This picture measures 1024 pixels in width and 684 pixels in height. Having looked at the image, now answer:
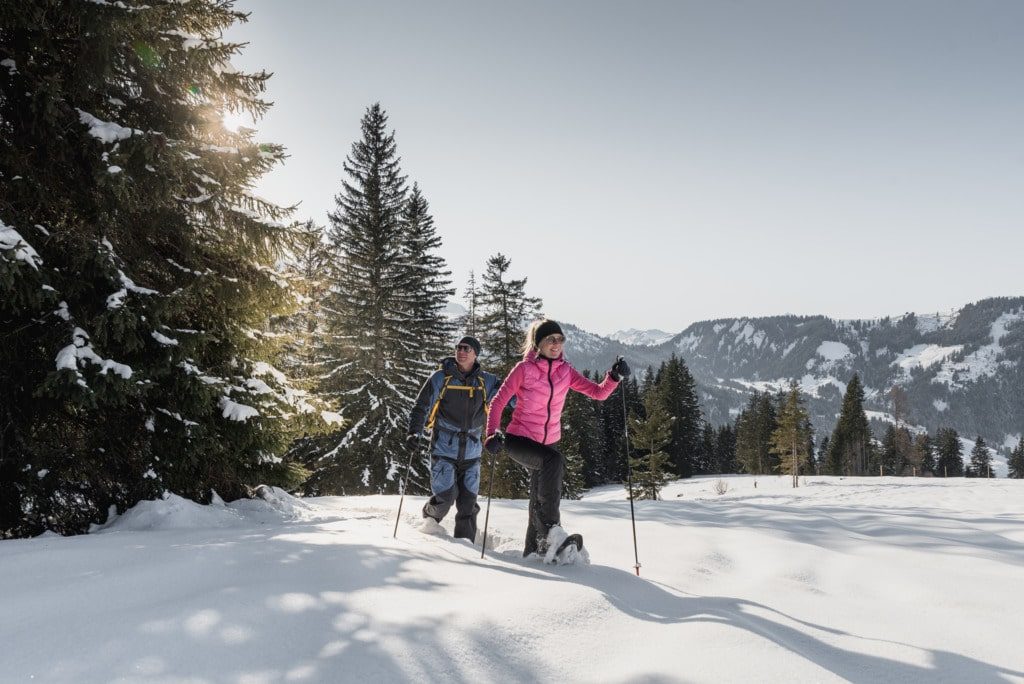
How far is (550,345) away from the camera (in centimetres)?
512

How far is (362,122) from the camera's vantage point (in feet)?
78.3

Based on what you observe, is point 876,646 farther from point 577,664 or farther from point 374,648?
point 374,648

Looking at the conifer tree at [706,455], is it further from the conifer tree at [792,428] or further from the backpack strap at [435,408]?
the backpack strap at [435,408]

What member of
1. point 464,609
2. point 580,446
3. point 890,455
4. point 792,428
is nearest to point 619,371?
point 464,609

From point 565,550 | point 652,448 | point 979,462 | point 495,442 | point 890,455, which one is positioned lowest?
point 979,462

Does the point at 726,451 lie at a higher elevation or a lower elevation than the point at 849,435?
lower

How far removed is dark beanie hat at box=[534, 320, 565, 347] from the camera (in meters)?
5.15

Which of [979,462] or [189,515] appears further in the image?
[979,462]

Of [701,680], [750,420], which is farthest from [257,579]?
[750,420]

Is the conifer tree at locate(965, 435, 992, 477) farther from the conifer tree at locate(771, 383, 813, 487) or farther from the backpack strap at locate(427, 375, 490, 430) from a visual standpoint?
the backpack strap at locate(427, 375, 490, 430)

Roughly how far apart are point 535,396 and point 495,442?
1.91 feet

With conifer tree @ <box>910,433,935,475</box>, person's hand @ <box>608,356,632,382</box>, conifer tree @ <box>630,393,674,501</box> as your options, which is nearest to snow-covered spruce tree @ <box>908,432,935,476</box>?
conifer tree @ <box>910,433,935,475</box>

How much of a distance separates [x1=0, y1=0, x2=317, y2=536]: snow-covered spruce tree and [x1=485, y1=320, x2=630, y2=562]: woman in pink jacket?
262 cm

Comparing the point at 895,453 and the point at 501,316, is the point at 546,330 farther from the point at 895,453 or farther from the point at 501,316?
the point at 895,453
